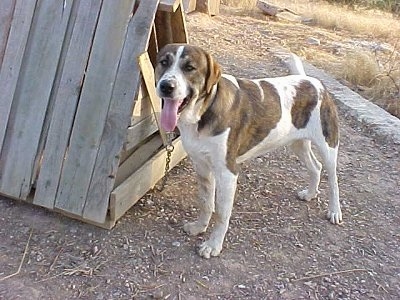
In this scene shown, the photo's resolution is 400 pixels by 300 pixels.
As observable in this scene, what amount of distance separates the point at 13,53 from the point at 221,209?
175cm

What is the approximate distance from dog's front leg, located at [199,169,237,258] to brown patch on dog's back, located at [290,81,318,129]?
0.70 m

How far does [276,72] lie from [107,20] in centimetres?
473

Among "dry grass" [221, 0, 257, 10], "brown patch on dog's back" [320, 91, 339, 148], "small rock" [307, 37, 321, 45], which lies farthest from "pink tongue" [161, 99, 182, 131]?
"dry grass" [221, 0, 257, 10]

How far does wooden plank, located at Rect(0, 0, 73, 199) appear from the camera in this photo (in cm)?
385

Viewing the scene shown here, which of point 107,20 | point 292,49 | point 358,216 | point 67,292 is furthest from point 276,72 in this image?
point 67,292

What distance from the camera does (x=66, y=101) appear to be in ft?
12.6

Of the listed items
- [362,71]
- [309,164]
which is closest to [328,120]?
[309,164]

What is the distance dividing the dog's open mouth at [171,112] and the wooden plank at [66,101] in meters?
0.79

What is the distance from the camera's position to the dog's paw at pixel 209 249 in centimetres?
377

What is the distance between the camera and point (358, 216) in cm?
450

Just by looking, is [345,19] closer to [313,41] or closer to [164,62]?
[313,41]

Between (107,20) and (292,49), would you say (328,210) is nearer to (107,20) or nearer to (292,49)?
(107,20)

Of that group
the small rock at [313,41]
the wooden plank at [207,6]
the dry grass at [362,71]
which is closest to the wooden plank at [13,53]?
the dry grass at [362,71]

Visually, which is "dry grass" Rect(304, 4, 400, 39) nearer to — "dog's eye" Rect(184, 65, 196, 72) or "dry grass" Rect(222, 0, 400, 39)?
"dry grass" Rect(222, 0, 400, 39)
